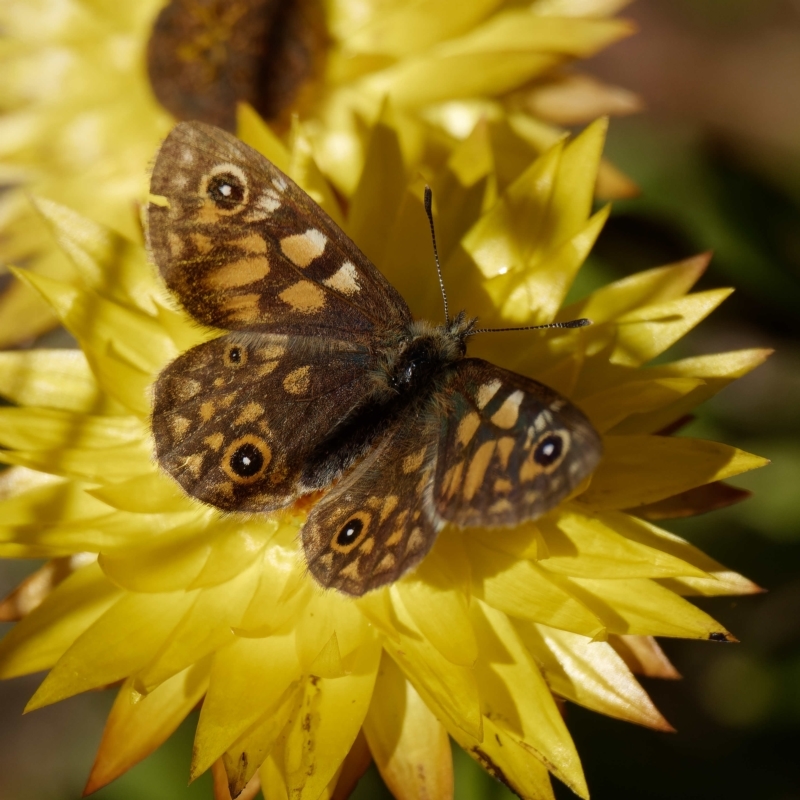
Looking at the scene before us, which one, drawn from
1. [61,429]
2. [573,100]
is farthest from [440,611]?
[573,100]

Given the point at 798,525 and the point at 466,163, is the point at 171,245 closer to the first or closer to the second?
the point at 466,163

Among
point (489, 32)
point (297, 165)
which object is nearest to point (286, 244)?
point (297, 165)

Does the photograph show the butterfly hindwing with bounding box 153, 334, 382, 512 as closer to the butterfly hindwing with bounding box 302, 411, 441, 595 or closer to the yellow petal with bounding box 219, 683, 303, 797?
the butterfly hindwing with bounding box 302, 411, 441, 595

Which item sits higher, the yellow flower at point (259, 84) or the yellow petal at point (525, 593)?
the yellow flower at point (259, 84)

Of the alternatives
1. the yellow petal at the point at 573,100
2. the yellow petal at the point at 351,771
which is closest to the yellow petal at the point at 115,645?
the yellow petal at the point at 351,771

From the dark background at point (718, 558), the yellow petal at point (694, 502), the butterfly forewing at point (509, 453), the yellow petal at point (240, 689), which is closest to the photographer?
the butterfly forewing at point (509, 453)

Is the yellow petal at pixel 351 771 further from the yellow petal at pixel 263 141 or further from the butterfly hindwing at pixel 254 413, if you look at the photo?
the yellow petal at pixel 263 141
